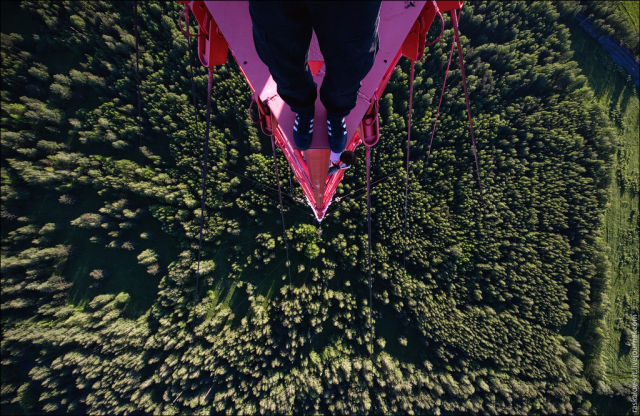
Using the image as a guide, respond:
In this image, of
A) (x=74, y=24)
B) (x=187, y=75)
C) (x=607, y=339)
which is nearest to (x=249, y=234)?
(x=187, y=75)

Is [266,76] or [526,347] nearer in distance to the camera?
[266,76]

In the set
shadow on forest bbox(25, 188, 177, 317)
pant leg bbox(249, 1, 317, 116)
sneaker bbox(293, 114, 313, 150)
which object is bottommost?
shadow on forest bbox(25, 188, 177, 317)

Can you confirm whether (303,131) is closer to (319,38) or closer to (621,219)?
(319,38)

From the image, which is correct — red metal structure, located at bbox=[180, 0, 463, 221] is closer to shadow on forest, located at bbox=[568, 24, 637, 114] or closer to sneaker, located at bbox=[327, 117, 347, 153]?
sneaker, located at bbox=[327, 117, 347, 153]

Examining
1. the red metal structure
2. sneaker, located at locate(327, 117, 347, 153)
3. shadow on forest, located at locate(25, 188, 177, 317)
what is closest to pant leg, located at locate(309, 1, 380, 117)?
sneaker, located at locate(327, 117, 347, 153)

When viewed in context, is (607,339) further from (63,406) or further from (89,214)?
(63,406)
